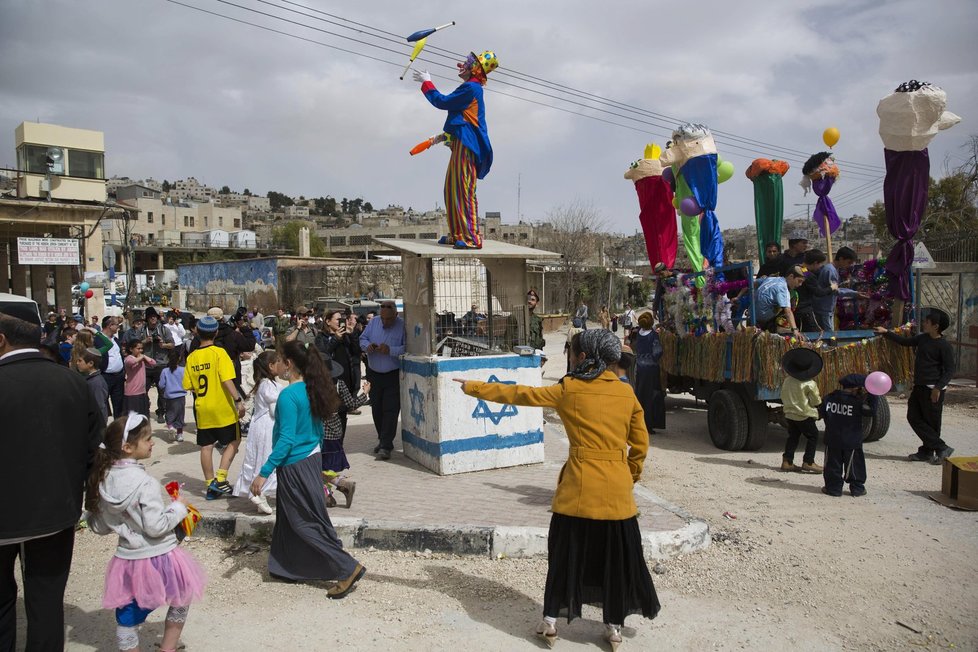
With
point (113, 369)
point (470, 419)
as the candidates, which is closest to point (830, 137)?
point (470, 419)

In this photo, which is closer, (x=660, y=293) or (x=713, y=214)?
(x=713, y=214)

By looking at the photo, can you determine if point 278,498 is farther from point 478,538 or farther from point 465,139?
point 465,139

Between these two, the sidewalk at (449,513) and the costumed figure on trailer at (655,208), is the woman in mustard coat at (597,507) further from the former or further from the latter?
the costumed figure on trailer at (655,208)

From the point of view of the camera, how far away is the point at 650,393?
30.3 ft

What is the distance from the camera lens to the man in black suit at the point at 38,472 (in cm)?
297

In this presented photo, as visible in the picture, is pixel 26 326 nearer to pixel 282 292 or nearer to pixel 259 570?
pixel 259 570

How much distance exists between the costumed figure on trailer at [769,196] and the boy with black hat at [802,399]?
3084mm

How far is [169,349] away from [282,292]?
27.1m

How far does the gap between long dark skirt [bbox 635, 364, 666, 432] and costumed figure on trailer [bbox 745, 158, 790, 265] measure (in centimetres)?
245

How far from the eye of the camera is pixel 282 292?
118 ft

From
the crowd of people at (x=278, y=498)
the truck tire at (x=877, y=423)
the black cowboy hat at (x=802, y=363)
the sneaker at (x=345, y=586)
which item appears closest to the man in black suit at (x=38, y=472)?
the crowd of people at (x=278, y=498)

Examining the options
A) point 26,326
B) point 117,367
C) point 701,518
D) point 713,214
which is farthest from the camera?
point 713,214

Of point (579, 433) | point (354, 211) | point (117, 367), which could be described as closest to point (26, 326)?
point (579, 433)

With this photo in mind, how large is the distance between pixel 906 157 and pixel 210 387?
8511mm
